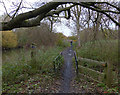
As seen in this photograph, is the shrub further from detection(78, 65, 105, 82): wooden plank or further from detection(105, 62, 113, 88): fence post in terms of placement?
detection(105, 62, 113, 88): fence post

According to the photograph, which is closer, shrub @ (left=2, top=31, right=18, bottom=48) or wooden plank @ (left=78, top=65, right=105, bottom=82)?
wooden plank @ (left=78, top=65, right=105, bottom=82)

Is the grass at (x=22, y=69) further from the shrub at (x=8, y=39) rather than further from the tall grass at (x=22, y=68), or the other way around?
the shrub at (x=8, y=39)

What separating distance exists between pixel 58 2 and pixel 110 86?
3.15 metres

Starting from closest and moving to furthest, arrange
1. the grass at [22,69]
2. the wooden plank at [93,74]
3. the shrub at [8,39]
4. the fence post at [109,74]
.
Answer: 1. the fence post at [109,74]
2. the wooden plank at [93,74]
3. the grass at [22,69]
4. the shrub at [8,39]

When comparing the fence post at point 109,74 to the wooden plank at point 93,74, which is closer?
the fence post at point 109,74

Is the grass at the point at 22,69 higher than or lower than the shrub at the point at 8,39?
lower

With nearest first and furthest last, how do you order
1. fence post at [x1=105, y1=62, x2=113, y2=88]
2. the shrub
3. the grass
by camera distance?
fence post at [x1=105, y1=62, x2=113, y2=88]
the grass
the shrub

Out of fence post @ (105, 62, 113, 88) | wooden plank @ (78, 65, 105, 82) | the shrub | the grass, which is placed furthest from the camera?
the shrub

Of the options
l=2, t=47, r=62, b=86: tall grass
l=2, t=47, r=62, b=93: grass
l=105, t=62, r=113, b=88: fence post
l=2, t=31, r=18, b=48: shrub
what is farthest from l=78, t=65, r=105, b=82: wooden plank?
l=2, t=31, r=18, b=48: shrub

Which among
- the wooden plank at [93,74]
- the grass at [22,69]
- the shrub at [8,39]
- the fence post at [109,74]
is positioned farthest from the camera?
the shrub at [8,39]

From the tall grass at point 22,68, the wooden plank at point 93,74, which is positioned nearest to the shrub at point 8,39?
the tall grass at point 22,68

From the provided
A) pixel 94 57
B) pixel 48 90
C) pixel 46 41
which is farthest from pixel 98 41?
pixel 46 41

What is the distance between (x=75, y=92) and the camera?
3654mm

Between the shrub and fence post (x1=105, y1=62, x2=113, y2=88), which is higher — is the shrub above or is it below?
above
